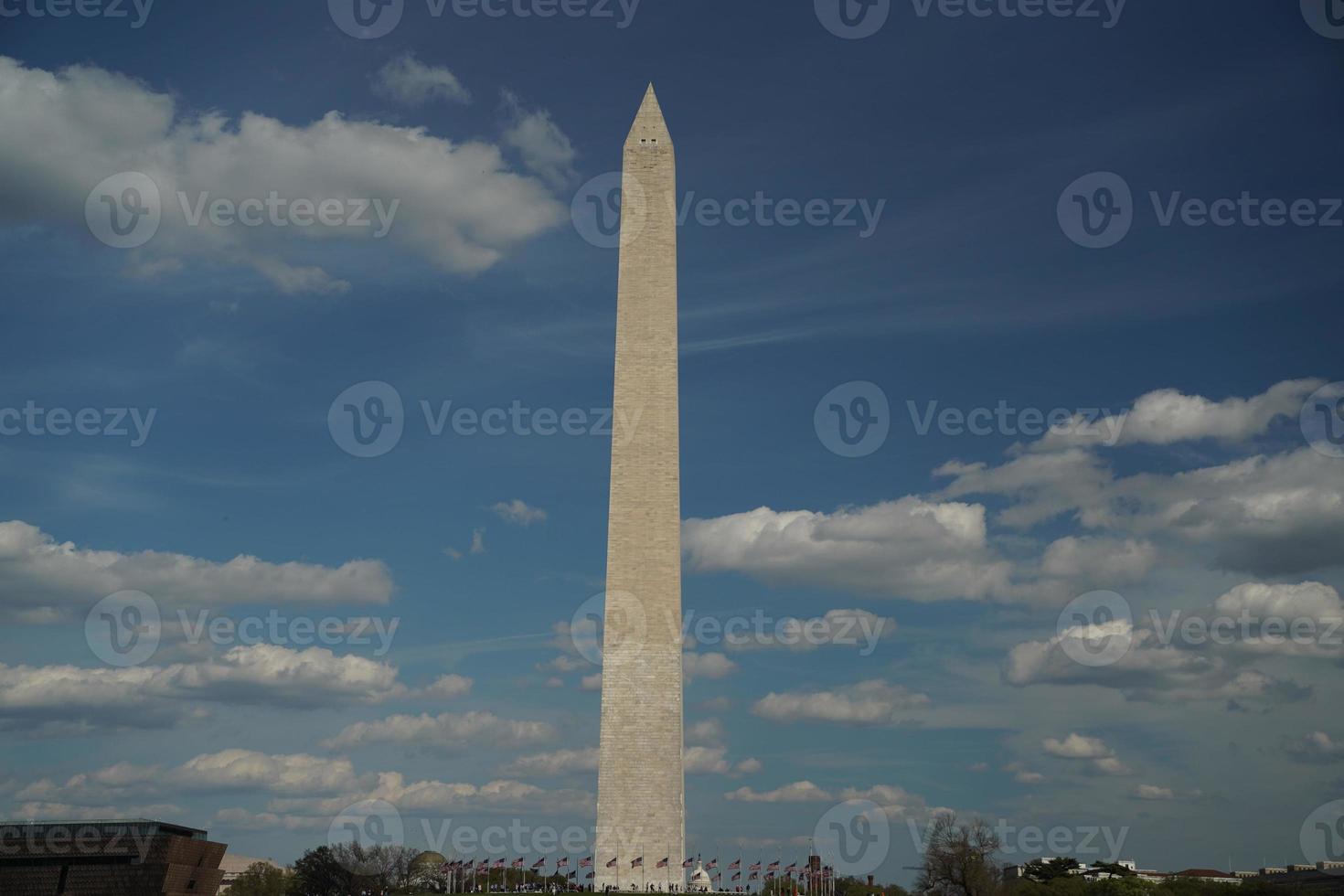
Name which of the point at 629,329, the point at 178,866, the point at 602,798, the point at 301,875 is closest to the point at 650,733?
the point at 602,798

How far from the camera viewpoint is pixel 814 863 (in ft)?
214

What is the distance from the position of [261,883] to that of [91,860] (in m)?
49.0

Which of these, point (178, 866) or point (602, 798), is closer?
point (602, 798)

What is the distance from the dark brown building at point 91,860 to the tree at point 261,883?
3766cm

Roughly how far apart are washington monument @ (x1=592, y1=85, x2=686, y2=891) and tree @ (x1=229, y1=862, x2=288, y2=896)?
73180mm

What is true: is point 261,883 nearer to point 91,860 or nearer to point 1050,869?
point 91,860

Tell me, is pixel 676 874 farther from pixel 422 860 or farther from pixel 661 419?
pixel 422 860

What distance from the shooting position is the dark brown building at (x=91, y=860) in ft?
245

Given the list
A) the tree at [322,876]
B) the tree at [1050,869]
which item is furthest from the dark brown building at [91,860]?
the tree at [1050,869]

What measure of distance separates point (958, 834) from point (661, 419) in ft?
136

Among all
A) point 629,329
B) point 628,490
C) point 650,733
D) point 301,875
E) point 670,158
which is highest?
point 670,158

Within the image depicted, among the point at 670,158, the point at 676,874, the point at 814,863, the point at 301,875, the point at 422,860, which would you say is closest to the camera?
the point at 676,874

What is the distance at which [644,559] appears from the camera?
5272 centimetres

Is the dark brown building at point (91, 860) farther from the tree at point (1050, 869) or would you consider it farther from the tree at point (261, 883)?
the tree at point (1050, 869)
